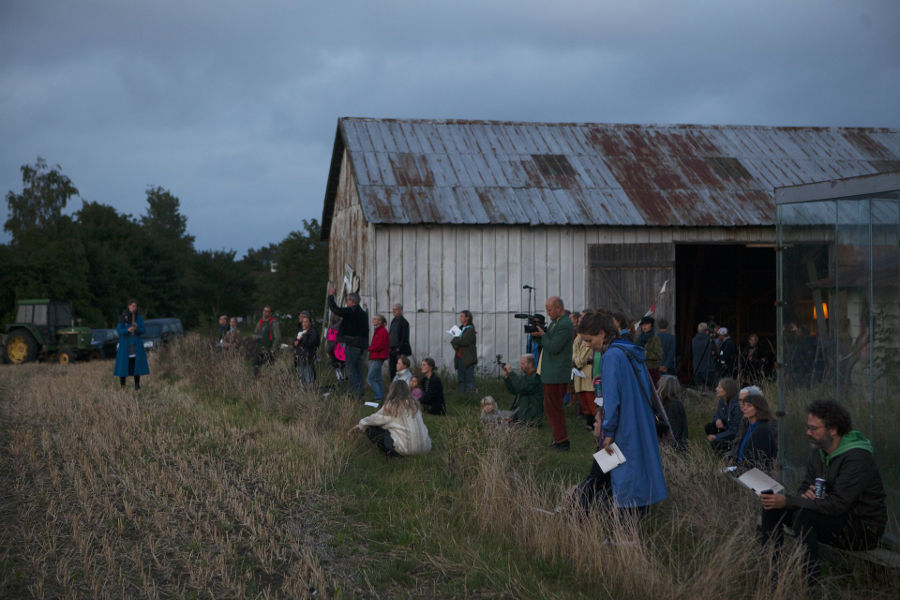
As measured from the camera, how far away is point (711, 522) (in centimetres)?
637

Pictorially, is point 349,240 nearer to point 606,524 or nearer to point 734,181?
point 734,181

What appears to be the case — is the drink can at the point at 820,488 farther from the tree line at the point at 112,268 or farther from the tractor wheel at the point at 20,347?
the tree line at the point at 112,268

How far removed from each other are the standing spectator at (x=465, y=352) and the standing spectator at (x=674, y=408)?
5.45m

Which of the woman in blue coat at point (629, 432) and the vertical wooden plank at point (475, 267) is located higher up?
the vertical wooden plank at point (475, 267)

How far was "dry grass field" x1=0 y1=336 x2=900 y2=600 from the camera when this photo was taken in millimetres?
5258

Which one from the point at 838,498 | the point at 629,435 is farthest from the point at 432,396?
the point at 838,498

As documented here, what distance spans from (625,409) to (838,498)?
1392 millimetres

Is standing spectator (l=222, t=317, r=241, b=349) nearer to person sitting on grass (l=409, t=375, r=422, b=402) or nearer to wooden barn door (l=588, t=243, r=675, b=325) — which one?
person sitting on grass (l=409, t=375, r=422, b=402)

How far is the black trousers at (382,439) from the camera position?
904 centimetres

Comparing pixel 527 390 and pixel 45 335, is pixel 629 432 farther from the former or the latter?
pixel 45 335

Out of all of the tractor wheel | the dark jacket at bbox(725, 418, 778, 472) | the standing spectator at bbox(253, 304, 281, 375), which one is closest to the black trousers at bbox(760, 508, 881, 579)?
the dark jacket at bbox(725, 418, 778, 472)

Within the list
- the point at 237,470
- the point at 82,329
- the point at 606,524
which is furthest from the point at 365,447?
the point at 82,329

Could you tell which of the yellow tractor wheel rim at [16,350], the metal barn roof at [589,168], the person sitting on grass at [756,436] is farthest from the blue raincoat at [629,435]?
the yellow tractor wheel rim at [16,350]

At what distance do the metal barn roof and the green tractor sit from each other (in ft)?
40.8
